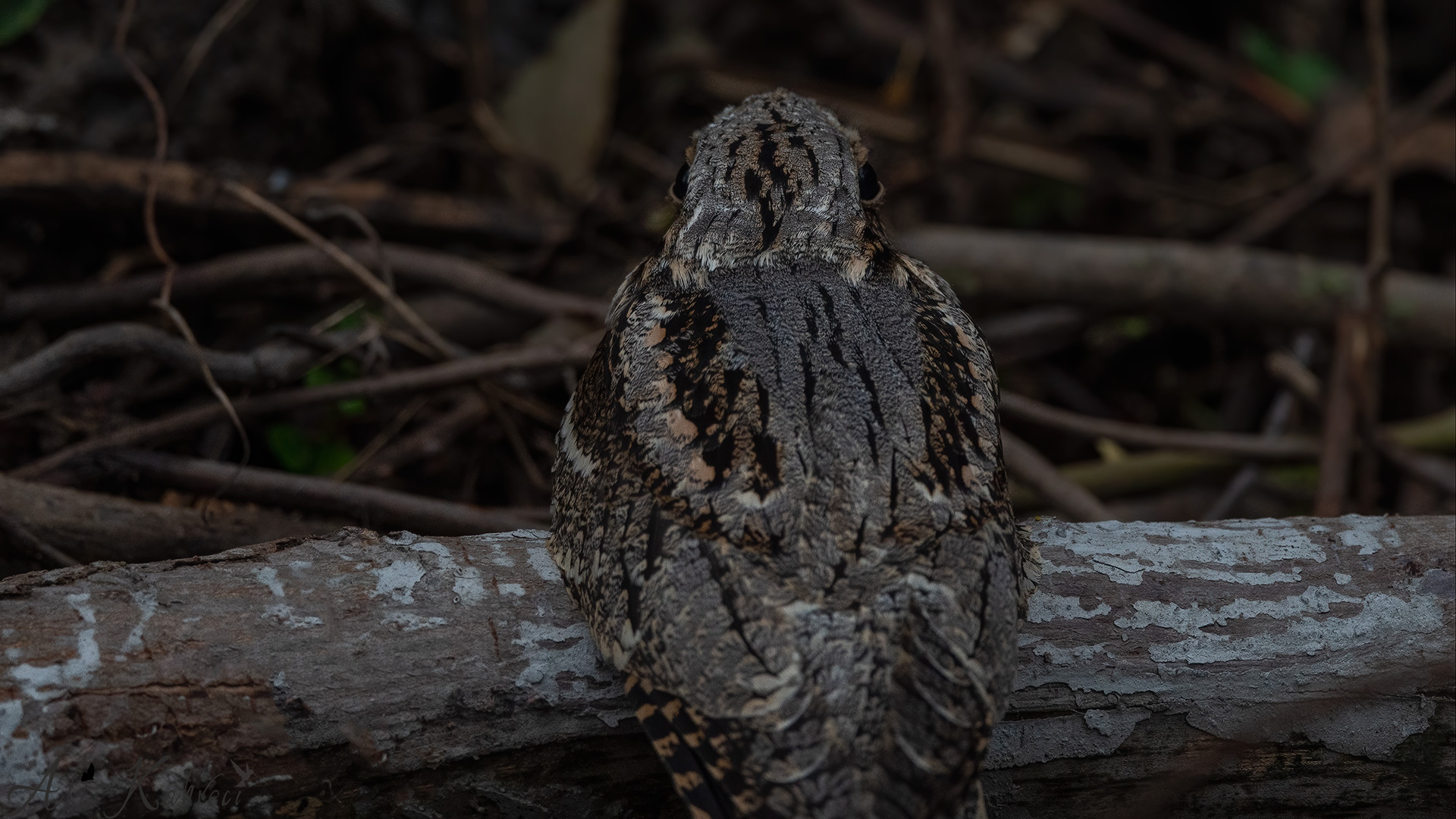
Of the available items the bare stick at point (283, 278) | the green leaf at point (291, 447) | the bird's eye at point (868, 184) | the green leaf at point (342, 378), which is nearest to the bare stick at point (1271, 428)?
the bird's eye at point (868, 184)

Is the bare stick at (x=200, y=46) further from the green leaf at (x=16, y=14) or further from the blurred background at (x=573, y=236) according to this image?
the green leaf at (x=16, y=14)

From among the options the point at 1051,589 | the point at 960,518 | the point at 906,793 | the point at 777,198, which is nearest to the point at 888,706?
the point at 906,793

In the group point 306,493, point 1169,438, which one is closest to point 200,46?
point 306,493

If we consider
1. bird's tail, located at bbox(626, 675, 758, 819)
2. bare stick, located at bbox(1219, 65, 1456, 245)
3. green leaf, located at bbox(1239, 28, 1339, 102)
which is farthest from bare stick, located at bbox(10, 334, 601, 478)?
green leaf, located at bbox(1239, 28, 1339, 102)

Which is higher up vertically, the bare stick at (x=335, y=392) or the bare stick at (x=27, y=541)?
the bare stick at (x=335, y=392)

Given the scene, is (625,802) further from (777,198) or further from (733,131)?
(733,131)

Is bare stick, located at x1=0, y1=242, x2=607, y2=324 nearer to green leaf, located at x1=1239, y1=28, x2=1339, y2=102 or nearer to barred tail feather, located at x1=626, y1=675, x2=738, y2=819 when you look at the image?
barred tail feather, located at x1=626, y1=675, x2=738, y2=819
